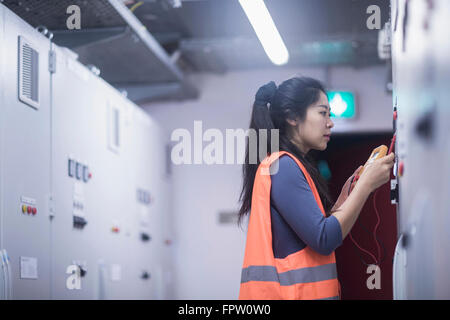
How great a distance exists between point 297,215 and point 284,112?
35 cm

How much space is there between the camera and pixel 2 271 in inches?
98.4

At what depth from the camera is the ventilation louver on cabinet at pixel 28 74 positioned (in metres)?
2.86

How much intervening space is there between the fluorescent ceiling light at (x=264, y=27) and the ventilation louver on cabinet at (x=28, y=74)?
1141 mm

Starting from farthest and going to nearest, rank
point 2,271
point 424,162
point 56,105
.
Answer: point 56,105, point 2,271, point 424,162

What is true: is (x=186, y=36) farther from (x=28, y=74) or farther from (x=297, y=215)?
(x=297, y=215)

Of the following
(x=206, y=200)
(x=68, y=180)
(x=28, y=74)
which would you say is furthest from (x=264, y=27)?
(x=206, y=200)

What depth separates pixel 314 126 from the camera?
193cm

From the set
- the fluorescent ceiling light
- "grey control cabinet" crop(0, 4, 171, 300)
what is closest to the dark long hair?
the fluorescent ceiling light

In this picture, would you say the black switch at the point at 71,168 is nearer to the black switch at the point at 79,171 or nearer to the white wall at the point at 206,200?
the black switch at the point at 79,171

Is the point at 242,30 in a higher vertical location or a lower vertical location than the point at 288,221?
higher

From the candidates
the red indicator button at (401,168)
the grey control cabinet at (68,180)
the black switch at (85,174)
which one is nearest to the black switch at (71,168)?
the grey control cabinet at (68,180)

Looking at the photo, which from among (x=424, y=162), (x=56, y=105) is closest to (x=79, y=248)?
(x=56, y=105)

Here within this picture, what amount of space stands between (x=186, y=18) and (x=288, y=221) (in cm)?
254
